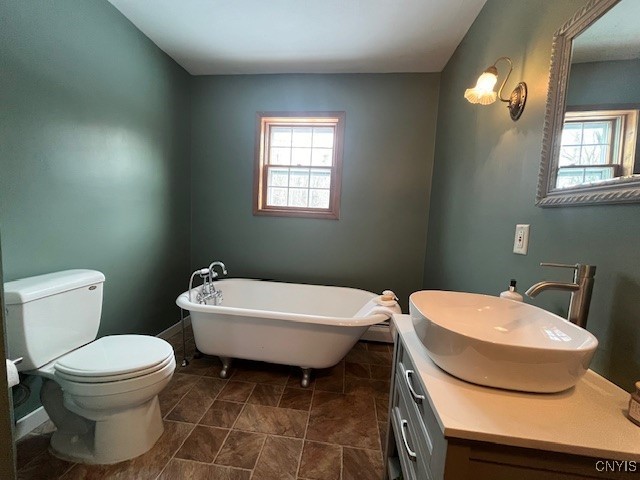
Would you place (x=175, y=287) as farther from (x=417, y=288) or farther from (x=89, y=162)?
(x=417, y=288)

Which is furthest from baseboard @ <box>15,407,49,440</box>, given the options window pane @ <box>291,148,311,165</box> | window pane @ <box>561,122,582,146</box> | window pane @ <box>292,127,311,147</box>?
window pane @ <box>561,122,582,146</box>

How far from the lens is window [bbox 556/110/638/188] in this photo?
70 cm

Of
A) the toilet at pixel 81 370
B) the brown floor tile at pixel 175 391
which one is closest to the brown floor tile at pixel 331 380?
the brown floor tile at pixel 175 391

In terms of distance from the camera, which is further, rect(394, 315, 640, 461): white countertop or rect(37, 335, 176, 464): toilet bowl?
rect(37, 335, 176, 464): toilet bowl

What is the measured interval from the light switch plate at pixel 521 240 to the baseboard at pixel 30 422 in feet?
8.40

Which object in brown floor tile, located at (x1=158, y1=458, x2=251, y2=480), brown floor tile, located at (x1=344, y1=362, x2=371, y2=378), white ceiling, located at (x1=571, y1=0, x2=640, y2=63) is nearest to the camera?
white ceiling, located at (x1=571, y1=0, x2=640, y2=63)

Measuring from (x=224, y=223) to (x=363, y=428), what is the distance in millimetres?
2123

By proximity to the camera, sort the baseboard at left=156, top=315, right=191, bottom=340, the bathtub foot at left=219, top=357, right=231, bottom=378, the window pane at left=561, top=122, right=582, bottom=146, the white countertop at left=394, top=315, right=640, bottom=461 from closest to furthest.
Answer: the white countertop at left=394, top=315, right=640, bottom=461
the window pane at left=561, top=122, right=582, bottom=146
the bathtub foot at left=219, top=357, right=231, bottom=378
the baseboard at left=156, top=315, right=191, bottom=340

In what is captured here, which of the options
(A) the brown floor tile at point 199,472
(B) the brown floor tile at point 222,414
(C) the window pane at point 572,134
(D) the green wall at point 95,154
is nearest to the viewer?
(C) the window pane at point 572,134

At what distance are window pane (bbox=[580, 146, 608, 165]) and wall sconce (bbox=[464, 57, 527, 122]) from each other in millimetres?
448

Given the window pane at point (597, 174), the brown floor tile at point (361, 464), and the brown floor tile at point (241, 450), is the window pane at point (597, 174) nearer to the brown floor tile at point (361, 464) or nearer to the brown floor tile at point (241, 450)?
the brown floor tile at point (361, 464)

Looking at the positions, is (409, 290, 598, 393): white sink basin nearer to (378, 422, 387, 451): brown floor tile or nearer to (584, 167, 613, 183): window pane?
(584, 167, 613, 183): window pane

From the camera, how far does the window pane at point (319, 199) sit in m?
2.67

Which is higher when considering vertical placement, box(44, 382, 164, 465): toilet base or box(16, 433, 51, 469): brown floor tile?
box(44, 382, 164, 465): toilet base
